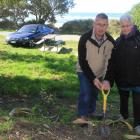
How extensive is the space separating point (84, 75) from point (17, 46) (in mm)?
19778

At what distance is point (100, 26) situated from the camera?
679 centimetres

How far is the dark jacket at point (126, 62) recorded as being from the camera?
6832 millimetres

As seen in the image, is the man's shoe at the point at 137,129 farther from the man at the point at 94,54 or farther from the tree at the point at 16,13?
the tree at the point at 16,13

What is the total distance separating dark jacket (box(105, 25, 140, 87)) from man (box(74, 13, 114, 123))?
4.5 inches

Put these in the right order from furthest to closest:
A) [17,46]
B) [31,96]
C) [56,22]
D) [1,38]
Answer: [56,22], [1,38], [17,46], [31,96]

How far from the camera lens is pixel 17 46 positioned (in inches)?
1043

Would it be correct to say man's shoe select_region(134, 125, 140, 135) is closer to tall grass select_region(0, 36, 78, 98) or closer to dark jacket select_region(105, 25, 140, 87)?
dark jacket select_region(105, 25, 140, 87)

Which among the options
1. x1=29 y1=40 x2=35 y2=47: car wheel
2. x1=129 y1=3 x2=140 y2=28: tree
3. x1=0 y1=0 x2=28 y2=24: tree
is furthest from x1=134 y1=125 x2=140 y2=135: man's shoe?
x1=0 y1=0 x2=28 y2=24: tree

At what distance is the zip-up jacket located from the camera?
6922 mm

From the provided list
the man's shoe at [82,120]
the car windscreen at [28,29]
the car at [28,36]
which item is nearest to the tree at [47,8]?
the car at [28,36]

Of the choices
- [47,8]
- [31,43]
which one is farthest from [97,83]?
[47,8]

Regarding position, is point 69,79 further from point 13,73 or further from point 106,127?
point 106,127

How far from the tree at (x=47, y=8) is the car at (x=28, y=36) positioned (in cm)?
1915

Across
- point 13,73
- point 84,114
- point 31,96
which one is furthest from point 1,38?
point 84,114
